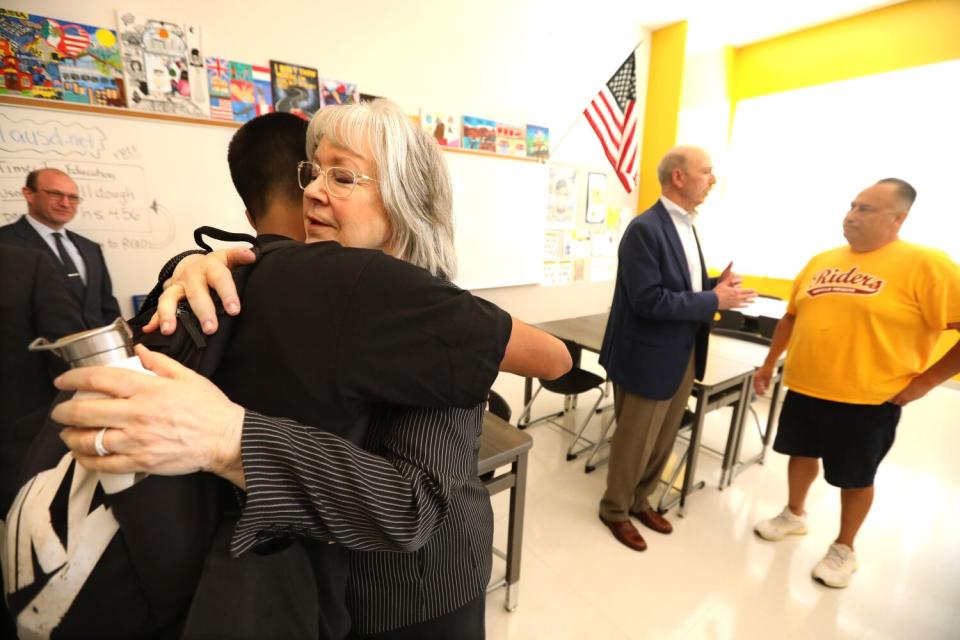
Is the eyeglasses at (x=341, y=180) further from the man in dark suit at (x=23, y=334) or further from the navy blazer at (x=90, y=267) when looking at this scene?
the navy blazer at (x=90, y=267)

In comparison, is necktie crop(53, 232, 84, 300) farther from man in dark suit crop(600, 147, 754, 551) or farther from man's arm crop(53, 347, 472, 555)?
man in dark suit crop(600, 147, 754, 551)

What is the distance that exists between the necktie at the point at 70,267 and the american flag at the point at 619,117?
4.42 metres

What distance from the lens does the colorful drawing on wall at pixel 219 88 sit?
2.68 metres

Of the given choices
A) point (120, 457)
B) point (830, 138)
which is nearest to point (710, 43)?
point (830, 138)

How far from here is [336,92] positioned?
123 inches

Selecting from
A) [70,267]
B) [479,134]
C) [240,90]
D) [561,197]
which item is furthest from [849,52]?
[70,267]

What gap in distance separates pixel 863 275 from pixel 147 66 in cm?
378

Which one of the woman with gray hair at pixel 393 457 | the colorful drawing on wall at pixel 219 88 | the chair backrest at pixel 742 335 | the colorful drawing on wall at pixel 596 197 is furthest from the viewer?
the colorful drawing on wall at pixel 596 197

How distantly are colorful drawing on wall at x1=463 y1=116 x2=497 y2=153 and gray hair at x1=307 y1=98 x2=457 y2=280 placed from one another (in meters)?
3.16

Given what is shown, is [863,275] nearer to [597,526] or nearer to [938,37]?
[597,526]

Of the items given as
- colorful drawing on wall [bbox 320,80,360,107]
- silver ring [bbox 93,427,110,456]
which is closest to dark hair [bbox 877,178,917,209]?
silver ring [bbox 93,427,110,456]

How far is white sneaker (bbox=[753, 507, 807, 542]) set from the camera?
88.1 inches

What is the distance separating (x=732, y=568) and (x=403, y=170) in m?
2.34

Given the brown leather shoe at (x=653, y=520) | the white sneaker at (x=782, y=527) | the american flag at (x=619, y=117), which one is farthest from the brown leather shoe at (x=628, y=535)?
the american flag at (x=619, y=117)
